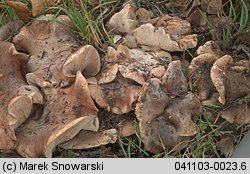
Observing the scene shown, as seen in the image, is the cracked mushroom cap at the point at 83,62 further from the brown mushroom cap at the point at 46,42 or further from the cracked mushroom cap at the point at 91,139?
the cracked mushroom cap at the point at 91,139

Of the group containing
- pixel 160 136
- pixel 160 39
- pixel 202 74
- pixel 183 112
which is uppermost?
pixel 160 39

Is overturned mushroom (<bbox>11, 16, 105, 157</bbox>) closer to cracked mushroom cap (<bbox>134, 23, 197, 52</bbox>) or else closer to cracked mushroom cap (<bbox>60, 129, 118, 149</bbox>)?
cracked mushroom cap (<bbox>60, 129, 118, 149</bbox>)

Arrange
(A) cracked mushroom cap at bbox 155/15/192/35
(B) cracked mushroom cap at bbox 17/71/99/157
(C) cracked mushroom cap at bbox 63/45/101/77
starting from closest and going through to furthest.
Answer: (B) cracked mushroom cap at bbox 17/71/99/157 < (C) cracked mushroom cap at bbox 63/45/101/77 < (A) cracked mushroom cap at bbox 155/15/192/35

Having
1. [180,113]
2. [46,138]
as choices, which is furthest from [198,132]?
[46,138]

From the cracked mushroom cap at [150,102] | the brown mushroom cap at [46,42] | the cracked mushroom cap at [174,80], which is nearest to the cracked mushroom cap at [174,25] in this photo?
the cracked mushroom cap at [174,80]

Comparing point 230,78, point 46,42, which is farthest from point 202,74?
point 46,42

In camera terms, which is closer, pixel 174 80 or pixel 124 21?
pixel 174 80

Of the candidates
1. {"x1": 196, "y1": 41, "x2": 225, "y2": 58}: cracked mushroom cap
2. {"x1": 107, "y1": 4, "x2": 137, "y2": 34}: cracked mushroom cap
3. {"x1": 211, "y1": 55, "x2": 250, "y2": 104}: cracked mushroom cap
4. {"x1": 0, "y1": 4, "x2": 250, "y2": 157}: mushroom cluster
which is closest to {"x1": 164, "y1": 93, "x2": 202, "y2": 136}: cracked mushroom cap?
{"x1": 0, "y1": 4, "x2": 250, "y2": 157}: mushroom cluster

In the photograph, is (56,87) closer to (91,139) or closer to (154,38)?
(91,139)
